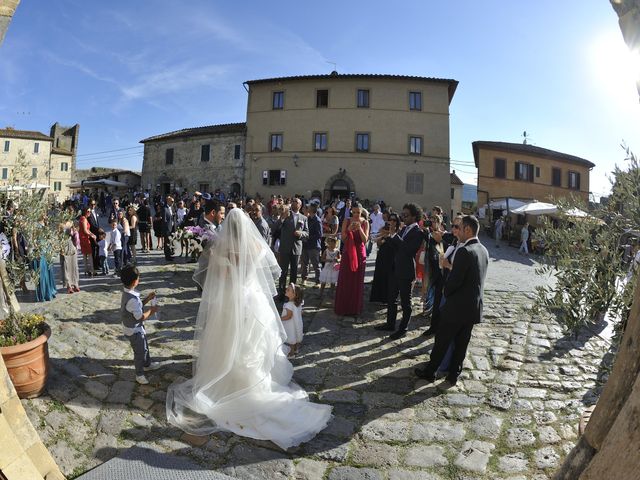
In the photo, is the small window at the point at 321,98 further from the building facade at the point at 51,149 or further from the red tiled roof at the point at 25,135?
the red tiled roof at the point at 25,135

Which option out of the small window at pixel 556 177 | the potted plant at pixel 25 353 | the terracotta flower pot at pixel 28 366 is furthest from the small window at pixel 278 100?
the terracotta flower pot at pixel 28 366

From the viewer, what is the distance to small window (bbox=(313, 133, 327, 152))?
30.7 meters

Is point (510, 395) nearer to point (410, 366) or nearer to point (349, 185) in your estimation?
point (410, 366)

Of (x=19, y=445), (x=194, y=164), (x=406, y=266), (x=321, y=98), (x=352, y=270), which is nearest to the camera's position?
(x=19, y=445)

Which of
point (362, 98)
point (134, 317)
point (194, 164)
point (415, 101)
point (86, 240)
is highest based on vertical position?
point (362, 98)

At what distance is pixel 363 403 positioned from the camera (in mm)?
4324

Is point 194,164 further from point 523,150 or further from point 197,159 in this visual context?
point 523,150

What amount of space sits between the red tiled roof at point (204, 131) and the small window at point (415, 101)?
13.6 m

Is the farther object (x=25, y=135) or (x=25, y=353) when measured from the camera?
(x=25, y=135)

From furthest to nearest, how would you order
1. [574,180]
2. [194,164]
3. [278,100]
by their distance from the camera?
[574,180]
[194,164]
[278,100]

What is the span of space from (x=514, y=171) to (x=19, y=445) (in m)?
37.2

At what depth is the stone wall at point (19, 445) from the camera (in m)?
2.72

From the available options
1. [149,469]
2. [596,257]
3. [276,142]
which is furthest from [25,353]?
[276,142]

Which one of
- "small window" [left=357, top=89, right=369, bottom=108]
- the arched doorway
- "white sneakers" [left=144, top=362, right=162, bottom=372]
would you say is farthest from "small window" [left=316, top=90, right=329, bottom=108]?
"white sneakers" [left=144, top=362, right=162, bottom=372]
